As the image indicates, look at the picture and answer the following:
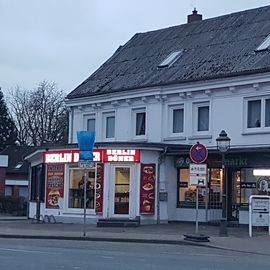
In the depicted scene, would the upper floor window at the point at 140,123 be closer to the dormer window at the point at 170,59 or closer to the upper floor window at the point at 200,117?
the dormer window at the point at 170,59

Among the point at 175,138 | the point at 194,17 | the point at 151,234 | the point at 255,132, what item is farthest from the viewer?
the point at 194,17

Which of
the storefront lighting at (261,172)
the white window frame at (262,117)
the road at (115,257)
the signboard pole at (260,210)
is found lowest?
the road at (115,257)

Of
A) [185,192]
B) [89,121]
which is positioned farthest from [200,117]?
[89,121]

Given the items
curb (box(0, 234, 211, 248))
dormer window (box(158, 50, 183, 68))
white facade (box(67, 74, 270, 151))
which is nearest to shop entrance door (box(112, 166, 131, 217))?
white facade (box(67, 74, 270, 151))

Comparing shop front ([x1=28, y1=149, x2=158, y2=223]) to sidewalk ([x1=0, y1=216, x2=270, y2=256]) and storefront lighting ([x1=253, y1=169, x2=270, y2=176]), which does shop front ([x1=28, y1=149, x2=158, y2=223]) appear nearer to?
sidewalk ([x1=0, y1=216, x2=270, y2=256])

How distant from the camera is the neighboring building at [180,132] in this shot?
35375 millimetres

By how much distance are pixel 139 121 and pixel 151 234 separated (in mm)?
11153

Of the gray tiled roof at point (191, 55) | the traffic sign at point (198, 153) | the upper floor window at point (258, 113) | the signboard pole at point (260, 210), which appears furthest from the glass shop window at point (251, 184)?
the traffic sign at point (198, 153)

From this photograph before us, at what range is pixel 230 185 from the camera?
36.5 m

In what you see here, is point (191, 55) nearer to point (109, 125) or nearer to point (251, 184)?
A: point (109, 125)

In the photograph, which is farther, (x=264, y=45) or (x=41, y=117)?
(x=41, y=117)

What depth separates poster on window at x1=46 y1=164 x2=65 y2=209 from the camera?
128ft

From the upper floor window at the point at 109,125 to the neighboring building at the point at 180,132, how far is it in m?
0.12

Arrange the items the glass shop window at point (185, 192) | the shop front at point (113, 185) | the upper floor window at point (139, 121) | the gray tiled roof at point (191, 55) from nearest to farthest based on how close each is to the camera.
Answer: the shop front at point (113, 185) < the gray tiled roof at point (191, 55) < the glass shop window at point (185, 192) < the upper floor window at point (139, 121)
